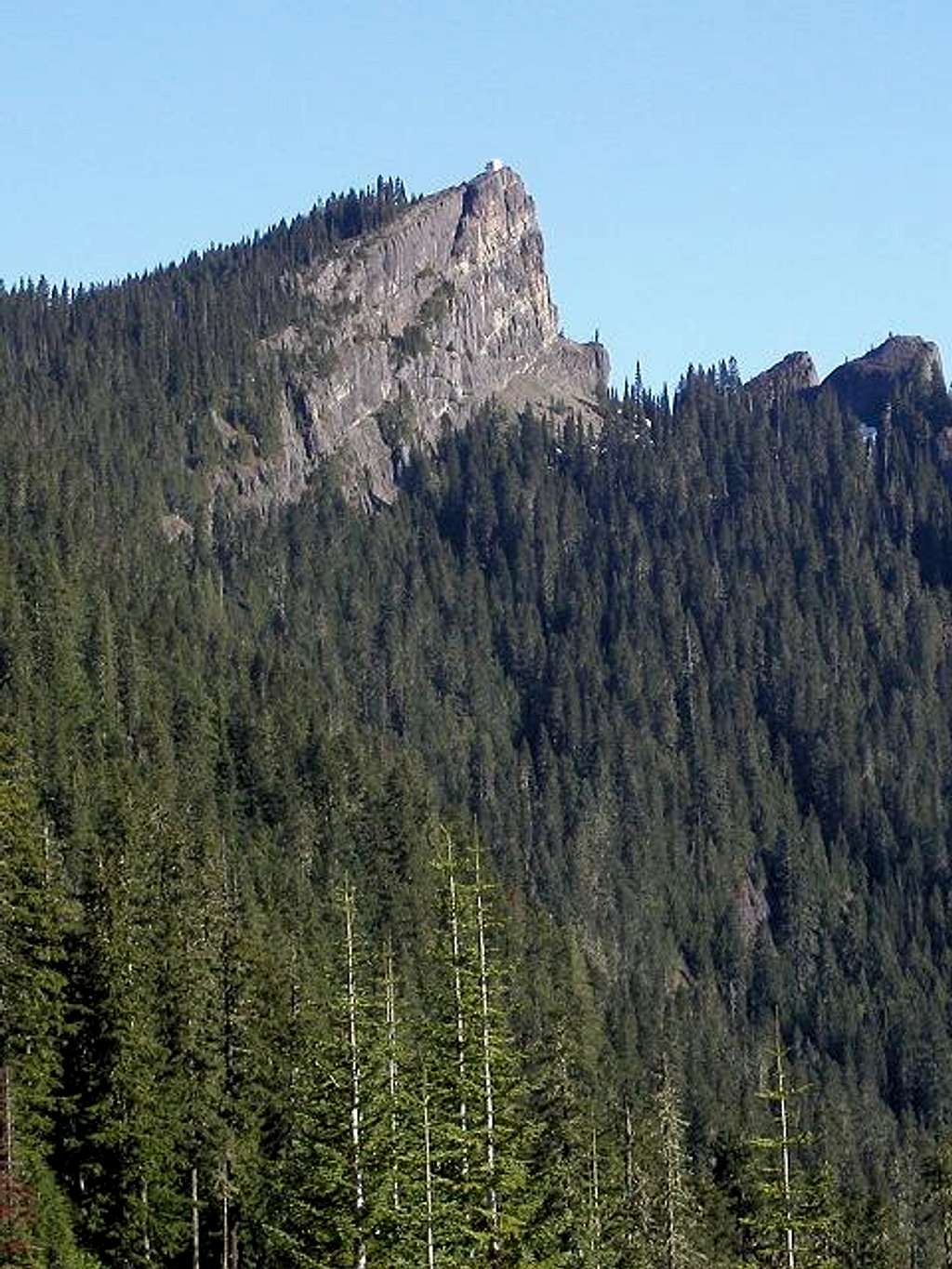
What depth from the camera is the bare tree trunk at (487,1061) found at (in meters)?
42.7

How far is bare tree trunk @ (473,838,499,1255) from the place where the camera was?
1682 inches

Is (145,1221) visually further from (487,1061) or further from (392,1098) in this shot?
(487,1061)

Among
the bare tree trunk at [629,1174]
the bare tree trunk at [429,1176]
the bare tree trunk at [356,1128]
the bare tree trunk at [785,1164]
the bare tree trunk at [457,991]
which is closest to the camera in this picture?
the bare tree trunk at [785,1164]

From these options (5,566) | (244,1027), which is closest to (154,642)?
(5,566)

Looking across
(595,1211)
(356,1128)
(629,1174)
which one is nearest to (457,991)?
(356,1128)

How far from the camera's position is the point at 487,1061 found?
4381 cm

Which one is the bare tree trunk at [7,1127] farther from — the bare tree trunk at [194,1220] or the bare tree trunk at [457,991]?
the bare tree trunk at [457,991]

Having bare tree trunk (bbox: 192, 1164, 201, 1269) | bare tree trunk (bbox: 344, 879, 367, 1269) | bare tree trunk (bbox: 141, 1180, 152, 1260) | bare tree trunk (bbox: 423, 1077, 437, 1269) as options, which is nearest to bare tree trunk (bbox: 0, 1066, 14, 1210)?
bare tree trunk (bbox: 141, 1180, 152, 1260)

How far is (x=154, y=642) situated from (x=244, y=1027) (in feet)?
356

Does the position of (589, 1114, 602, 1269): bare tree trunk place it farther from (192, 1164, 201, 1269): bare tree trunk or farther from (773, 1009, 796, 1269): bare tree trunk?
(773, 1009, 796, 1269): bare tree trunk

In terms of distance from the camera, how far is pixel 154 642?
6875 inches

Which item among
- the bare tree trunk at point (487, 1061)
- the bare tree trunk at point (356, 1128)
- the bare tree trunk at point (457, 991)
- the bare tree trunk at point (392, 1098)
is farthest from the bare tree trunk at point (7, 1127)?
the bare tree trunk at point (487, 1061)

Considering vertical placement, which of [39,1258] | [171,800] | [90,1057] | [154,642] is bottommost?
[39,1258]

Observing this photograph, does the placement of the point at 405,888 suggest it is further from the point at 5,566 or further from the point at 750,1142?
the point at 750,1142
